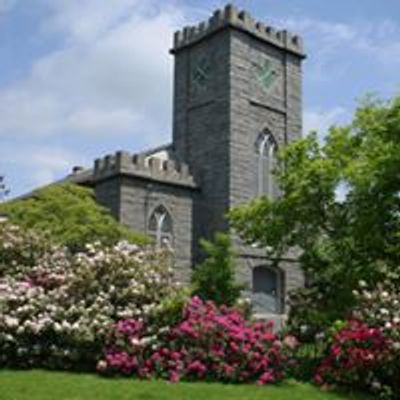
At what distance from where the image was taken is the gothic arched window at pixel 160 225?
28.9 meters

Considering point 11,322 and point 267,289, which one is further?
point 267,289

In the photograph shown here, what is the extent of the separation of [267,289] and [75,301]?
1914 centimetres

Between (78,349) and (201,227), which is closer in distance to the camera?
(78,349)

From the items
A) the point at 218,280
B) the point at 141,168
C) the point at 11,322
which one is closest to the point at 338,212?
the point at 218,280

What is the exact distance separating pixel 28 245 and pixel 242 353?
6.81 metres

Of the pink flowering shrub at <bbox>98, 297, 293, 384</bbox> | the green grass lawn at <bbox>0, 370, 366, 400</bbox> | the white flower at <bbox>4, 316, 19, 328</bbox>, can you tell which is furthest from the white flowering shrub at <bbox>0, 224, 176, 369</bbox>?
the green grass lawn at <bbox>0, 370, 366, 400</bbox>

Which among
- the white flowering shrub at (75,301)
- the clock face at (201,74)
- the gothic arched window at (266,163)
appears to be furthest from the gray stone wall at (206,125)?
the white flowering shrub at (75,301)

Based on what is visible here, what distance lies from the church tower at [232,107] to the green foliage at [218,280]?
442 inches

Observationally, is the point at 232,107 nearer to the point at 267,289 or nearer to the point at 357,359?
the point at 267,289

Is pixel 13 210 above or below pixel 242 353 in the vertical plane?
above

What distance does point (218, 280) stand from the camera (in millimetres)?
18078

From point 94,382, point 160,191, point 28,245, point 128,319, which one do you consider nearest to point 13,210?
point 28,245

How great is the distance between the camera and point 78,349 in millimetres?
12375

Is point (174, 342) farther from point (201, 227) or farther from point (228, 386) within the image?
point (201, 227)
